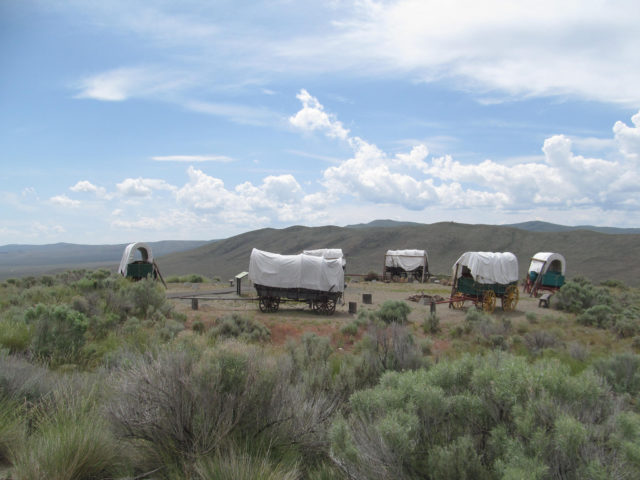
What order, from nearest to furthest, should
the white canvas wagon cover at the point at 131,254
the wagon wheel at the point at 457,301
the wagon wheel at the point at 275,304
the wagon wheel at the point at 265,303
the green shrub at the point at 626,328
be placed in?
the green shrub at the point at 626,328, the wagon wheel at the point at 265,303, the wagon wheel at the point at 275,304, the wagon wheel at the point at 457,301, the white canvas wagon cover at the point at 131,254

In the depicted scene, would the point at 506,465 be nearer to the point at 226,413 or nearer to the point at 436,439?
the point at 436,439

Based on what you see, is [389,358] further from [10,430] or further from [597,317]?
[597,317]

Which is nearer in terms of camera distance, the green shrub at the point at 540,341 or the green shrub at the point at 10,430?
the green shrub at the point at 10,430

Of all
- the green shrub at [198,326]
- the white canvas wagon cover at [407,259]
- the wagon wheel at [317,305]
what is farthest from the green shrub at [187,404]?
the white canvas wagon cover at [407,259]

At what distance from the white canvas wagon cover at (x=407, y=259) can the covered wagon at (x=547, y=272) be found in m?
10.2

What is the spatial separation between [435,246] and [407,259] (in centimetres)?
4005

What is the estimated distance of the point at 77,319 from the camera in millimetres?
7395

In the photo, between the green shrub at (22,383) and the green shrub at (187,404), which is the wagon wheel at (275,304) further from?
the green shrub at (187,404)

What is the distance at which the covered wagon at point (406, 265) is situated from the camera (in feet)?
109

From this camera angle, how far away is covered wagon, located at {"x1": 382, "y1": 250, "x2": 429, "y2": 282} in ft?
109

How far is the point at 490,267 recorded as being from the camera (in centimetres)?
1761

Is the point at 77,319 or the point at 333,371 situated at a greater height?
the point at 77,319

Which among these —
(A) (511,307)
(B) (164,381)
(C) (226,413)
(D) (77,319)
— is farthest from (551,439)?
(A) (511,307)

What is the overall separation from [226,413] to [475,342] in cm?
1055
